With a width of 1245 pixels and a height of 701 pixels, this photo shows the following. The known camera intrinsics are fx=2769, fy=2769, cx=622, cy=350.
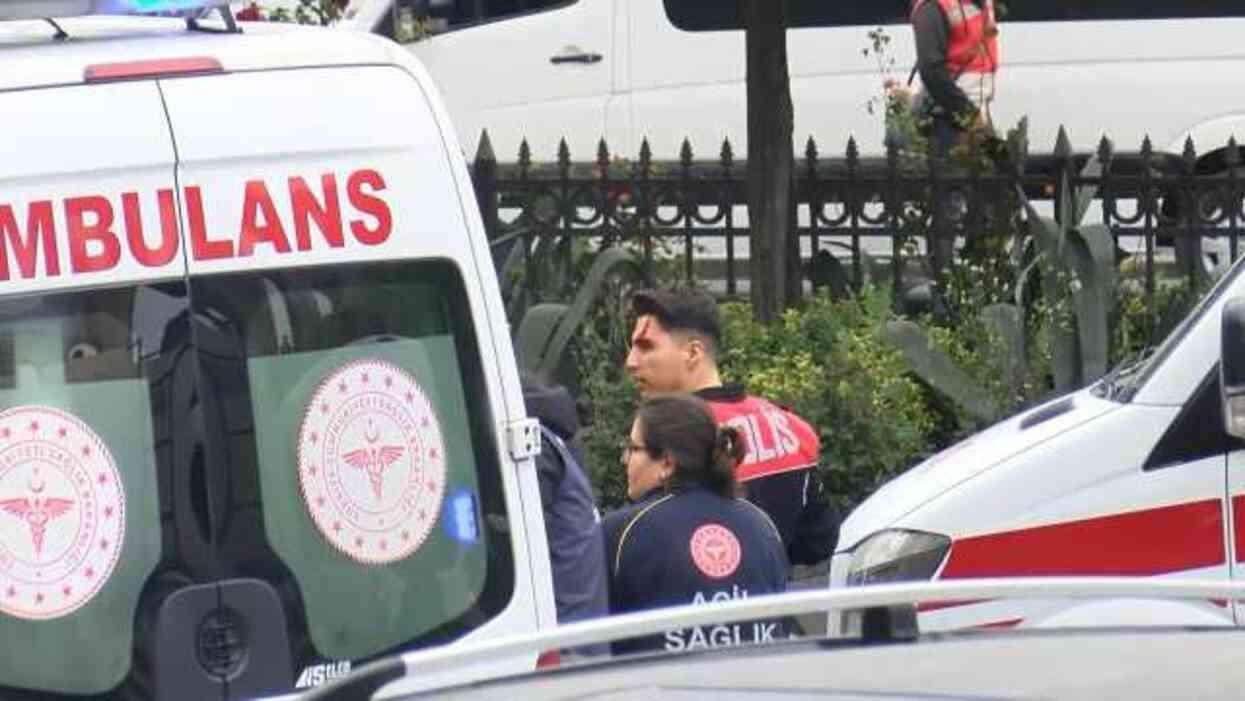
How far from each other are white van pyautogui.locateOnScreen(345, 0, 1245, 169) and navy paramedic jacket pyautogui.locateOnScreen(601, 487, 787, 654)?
28.3 feet

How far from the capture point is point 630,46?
14758mm

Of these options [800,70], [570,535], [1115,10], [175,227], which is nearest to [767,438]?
[570,535]

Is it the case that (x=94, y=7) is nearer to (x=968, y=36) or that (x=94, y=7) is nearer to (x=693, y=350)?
(x=693, y=350)

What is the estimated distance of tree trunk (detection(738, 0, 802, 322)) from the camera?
10.4 metres

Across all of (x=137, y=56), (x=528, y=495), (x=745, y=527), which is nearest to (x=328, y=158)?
(x=137, y=56)

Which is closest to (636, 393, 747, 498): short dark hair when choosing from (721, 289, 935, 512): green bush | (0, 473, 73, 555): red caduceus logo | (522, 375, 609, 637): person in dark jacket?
(522, 375, 609, 637): person in dark jacket

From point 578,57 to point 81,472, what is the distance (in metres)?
10.5

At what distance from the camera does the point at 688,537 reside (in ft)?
18.4

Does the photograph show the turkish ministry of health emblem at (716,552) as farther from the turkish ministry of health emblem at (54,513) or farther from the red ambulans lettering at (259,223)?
the turkish ministry of health emblem at (54,513)

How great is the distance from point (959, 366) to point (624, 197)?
1.60 metres

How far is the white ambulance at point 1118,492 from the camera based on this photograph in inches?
247

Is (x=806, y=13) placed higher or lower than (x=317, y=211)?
higher

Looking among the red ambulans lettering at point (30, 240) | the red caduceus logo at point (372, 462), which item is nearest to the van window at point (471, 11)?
the red caduceus logo at point (372, 462)

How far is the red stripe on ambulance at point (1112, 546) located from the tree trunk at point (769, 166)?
3.96 metres
